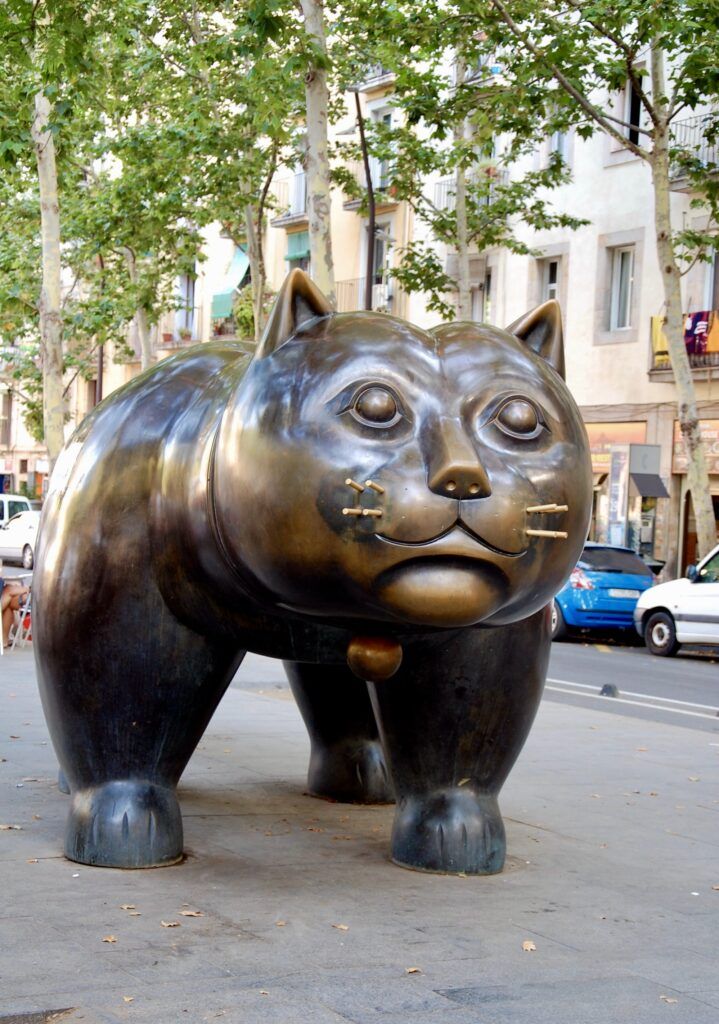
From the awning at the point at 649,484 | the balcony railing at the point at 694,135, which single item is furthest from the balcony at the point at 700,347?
the balcony railing at the point at 694,135

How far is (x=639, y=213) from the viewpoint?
1080 inches

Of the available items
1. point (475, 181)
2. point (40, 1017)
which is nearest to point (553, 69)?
point (475, 181)

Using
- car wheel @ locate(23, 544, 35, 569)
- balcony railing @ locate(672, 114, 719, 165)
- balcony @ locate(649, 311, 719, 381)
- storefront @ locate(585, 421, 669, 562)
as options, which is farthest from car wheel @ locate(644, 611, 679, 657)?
car wheel @ locate(23, 544, 35, 569)

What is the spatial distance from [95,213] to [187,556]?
72.6ft

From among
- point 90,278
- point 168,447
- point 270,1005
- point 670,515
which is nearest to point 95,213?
point 90,278

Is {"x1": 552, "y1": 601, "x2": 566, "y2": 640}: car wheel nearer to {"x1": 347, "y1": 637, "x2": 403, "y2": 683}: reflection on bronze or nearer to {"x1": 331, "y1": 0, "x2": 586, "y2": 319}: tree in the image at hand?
{"x1": 331, "y1": 0, "x2": 586, "y2": 319}: tree

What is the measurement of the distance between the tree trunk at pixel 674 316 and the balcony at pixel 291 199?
60.2 ft

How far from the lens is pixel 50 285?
20.5m

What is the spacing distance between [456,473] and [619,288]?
81.5ft

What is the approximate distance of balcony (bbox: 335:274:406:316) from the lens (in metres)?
35.1

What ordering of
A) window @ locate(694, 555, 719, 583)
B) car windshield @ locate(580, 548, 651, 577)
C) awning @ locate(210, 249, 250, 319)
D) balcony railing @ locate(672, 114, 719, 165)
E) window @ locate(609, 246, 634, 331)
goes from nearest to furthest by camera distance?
window @ locate(694, 555, 719, 583) → car windshield @ locate(580, 548, 651, 577) → balcony railing @ locate(672, 114, 719, 165) → window @ locate(609, 246, 634, 331) → awning @ locate(210, 249, 250, 319)

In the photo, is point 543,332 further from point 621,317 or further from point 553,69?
point 621,317

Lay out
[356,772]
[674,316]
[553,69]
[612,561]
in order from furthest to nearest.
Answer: [612,561]
[674,316]
[553,69]
[356,772]

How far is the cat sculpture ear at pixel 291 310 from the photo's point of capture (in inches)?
176
